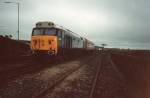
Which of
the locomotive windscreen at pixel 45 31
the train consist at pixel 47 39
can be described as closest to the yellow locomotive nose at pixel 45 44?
the train consist at pixel 47 39

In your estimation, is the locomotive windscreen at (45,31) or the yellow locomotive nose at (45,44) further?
the locomotive windscreen at (45,31)

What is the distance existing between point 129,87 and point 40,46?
12.1m

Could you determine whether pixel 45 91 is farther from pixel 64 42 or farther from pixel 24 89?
pixel 64 42

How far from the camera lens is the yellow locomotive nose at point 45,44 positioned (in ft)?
67.1

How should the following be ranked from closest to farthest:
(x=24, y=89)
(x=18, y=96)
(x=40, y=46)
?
(x=18, y=96) < (x=24, y=89) < (x=40, y=46)

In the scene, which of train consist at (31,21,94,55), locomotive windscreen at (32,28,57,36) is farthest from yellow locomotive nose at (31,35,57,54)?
locomotive windscreen at (32,28,57,36)

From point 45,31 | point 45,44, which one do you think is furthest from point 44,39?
point 45,31

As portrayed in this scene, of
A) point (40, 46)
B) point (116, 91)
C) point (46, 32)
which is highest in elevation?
point (46, 32)

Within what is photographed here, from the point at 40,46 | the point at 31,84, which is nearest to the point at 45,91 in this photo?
the point at 31,84

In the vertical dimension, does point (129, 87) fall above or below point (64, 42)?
below

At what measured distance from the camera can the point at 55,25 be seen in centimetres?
2150

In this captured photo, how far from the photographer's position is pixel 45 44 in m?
20.8

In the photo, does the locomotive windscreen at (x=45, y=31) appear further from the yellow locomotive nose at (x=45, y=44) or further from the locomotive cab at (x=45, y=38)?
the yellow locomotive nose at (x=45, y=44)

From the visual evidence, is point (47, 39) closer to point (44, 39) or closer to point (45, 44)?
point (44, 39)
